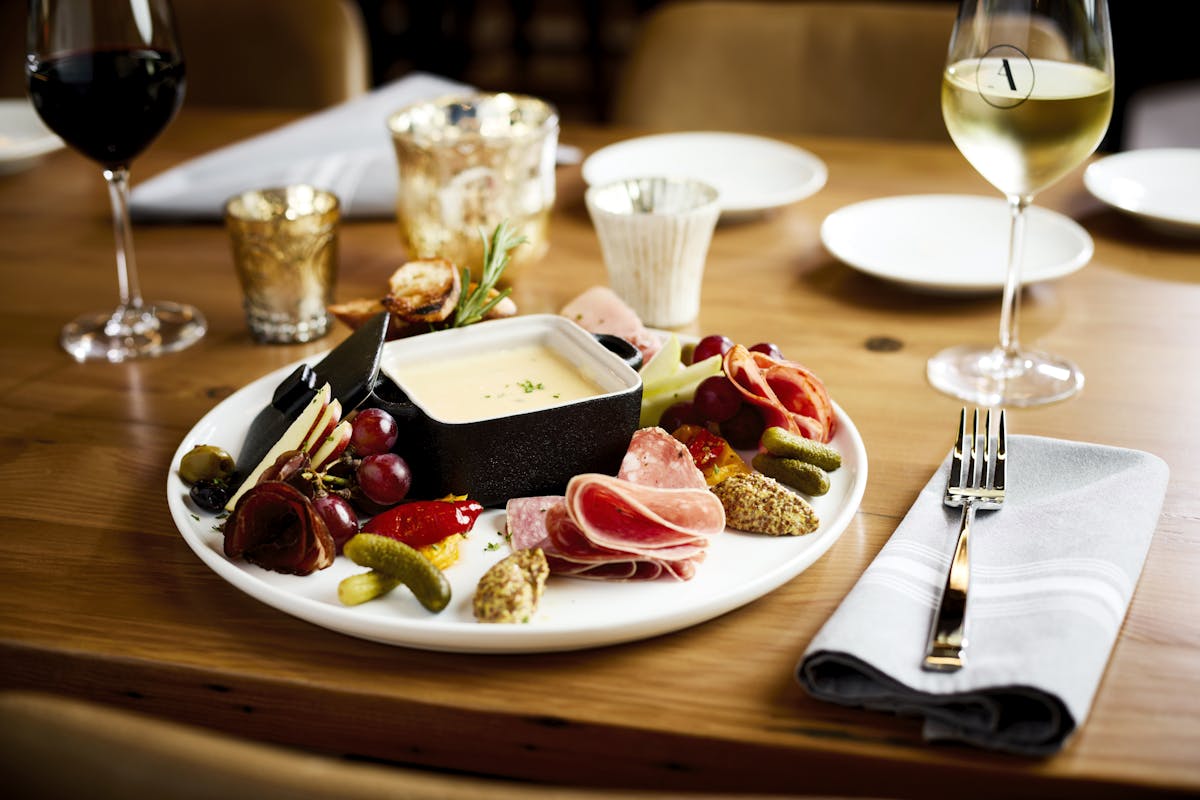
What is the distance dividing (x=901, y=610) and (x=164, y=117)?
1026 millimetres

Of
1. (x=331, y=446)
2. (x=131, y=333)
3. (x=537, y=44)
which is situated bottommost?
(x=537, y=44)

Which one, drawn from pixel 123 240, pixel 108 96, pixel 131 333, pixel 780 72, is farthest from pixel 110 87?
pixel 780 72

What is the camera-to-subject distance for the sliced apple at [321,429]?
955 mm

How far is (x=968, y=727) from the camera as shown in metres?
0.73

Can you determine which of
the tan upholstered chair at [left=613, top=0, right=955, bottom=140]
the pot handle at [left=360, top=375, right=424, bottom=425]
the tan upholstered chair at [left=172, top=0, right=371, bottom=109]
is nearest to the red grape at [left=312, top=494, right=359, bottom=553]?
the pot handle at [left=360, top=375, right=424, bottom=425]

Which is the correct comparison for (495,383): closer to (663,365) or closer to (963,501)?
(663,365)

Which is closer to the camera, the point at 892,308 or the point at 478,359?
the point at 478,359

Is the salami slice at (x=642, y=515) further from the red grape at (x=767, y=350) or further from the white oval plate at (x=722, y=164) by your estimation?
the white oval plate at (x=722, y=164)

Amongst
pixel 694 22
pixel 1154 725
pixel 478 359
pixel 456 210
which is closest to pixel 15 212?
pixel 456 210

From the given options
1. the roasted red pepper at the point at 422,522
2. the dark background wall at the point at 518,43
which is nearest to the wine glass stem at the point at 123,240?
the roasted red pepper at the point at 422,522

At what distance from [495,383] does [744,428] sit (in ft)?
0.75

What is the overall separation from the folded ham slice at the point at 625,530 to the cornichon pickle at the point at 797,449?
11 centimetres

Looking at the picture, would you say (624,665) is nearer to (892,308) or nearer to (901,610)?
(901,610)

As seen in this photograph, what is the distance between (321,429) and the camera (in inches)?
37.6
